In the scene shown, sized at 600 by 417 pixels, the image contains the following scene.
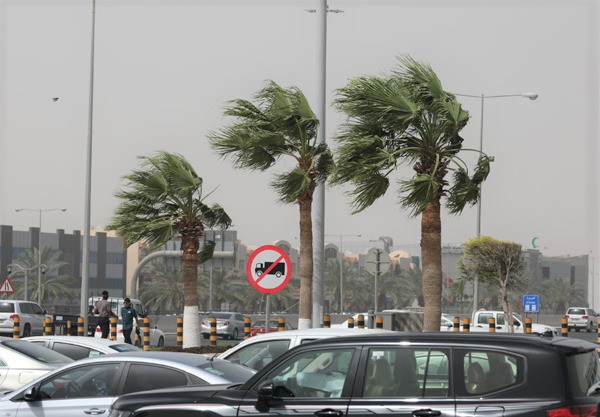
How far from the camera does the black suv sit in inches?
274

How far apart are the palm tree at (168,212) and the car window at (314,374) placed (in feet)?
67.4

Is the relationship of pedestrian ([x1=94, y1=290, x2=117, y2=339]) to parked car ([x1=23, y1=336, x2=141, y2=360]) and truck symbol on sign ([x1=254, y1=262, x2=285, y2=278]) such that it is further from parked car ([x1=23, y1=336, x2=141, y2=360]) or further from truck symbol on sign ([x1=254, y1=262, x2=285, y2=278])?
parked car ([x1=23, y1=336, x2=141, y2=360])

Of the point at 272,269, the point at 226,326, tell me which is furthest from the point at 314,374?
the point at 226,326

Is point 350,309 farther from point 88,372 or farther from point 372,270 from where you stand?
point 88,372

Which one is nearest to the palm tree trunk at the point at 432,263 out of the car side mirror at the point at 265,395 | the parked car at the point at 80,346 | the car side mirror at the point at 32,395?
the parked car at the point at 80,346

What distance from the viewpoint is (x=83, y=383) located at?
10.5 metres

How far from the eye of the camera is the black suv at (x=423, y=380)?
22.8 feet

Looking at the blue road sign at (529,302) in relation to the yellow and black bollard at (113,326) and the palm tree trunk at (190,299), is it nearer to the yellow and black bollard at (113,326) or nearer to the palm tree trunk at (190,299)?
the palm tree trunk at (190,299)

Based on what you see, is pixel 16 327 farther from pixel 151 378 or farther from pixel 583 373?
pixel 583 373

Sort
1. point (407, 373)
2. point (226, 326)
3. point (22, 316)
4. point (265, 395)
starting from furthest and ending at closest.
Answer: point (226, 326)
point (22, 316)
point (265, 395)
point (407, 373)

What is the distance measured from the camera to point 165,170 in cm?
2850

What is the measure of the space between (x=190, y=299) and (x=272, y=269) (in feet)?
33.4

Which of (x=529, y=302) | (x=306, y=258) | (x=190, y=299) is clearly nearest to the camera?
(x=306, y=258)

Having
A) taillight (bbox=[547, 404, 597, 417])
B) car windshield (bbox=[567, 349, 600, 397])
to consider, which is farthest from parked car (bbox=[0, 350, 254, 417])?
taillight (bbox=[547, 404, 597, 417])
